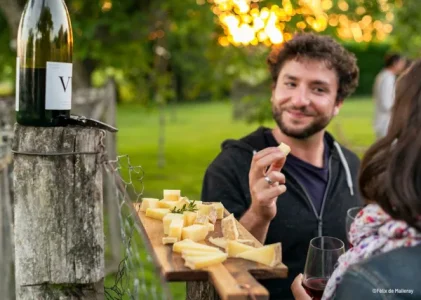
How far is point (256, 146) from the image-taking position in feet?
9.52

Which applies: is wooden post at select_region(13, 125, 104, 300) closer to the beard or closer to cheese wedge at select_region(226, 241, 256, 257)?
cheese wedge at select_region(226, 241, 256, 257)

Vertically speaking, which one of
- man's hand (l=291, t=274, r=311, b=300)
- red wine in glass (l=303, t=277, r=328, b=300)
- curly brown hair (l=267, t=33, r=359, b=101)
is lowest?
man's hand (l=291, t=274, r=311, b=300)

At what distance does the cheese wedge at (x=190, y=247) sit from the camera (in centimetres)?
152

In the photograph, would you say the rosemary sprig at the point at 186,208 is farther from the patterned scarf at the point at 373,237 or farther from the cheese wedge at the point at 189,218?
the patterned scarf at the point at 373,237

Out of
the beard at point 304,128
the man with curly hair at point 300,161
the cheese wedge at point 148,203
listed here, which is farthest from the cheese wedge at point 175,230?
the beard at point 304,128

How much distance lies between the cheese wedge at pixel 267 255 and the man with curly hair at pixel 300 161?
3.60 ft

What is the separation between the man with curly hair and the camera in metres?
2.75

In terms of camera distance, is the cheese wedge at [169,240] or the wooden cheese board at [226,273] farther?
the cheese wedge at [169,240]

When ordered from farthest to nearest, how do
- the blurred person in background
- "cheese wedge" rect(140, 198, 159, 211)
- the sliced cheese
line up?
the blurred person in background < "cheese wedge" rect(140, 198, 159, 211) < the sliced cheese

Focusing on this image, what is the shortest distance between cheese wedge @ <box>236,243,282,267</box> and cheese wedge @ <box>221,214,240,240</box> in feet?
0.45

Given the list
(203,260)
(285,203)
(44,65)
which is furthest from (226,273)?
(285,203)

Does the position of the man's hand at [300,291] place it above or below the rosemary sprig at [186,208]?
below

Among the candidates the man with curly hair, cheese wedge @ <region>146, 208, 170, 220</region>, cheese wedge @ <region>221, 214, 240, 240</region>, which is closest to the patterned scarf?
cheese wedge @ <region>221, 214, 240, 240</region>

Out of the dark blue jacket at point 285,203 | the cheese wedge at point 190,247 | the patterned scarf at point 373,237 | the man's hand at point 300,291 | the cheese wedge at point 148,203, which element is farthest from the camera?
the dark blue jacket at point 285,203
